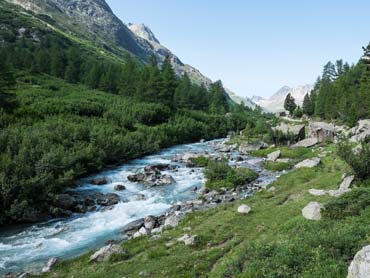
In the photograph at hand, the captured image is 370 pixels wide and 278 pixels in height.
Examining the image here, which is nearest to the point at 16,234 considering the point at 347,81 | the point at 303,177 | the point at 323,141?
the point at 303,177

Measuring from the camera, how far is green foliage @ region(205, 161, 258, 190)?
3594cm

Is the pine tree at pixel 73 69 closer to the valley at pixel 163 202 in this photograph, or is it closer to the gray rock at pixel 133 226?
the valley at pixel 163 202

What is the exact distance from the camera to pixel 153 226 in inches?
963

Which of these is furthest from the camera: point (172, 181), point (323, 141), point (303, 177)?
point (323, 141)

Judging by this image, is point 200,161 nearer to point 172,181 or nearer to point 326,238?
point 172,181

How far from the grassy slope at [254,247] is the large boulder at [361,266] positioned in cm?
91

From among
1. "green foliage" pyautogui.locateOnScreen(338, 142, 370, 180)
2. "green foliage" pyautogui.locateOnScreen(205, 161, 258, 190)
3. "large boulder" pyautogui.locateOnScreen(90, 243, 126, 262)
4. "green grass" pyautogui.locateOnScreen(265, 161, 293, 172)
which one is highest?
"green foliage" pyautogui.locateOnScreen(338, 142, 370, 180)

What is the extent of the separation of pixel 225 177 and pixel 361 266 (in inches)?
1117

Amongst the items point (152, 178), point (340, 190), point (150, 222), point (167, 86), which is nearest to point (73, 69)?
point (167, 86)

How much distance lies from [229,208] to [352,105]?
60231 millimetres

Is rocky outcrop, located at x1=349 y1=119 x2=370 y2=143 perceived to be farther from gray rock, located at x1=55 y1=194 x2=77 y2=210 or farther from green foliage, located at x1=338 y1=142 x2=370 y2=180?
gray rock, located at x1=55 y1=194 x2=77 y2=210

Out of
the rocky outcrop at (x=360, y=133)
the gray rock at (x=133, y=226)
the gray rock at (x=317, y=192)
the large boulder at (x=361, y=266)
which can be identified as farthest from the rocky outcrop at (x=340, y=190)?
the rocky outcrop at (x=360, y=133)

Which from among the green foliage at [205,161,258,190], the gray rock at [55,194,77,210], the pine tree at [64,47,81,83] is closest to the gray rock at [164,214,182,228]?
the gray rock at [55,194,77,210]

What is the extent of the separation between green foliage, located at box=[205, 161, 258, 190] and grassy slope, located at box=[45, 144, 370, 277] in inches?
297
